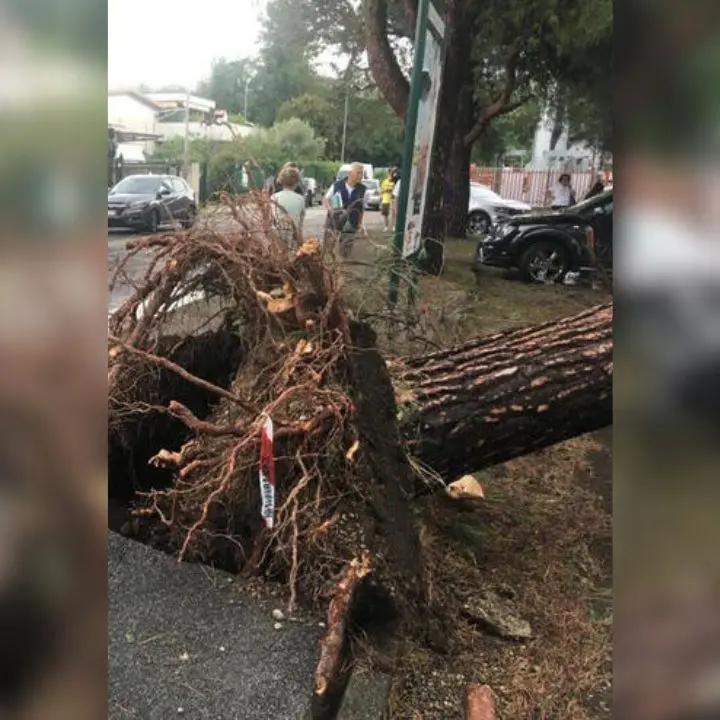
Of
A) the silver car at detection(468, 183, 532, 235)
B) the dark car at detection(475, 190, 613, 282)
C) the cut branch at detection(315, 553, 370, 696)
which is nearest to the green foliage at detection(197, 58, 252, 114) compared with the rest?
the silver car at detection(468, 183, 532, 235)

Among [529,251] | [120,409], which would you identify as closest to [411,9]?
[529,251]

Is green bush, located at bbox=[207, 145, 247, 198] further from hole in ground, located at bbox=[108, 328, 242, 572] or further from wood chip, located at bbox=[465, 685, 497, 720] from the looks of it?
wood chip, located at bbox=[465, 685, 497, 720]

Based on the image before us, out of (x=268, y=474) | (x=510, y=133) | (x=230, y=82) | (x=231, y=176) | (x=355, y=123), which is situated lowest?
(x=268, y=474)

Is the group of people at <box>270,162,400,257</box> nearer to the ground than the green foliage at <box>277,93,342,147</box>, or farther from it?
nearer to the ground

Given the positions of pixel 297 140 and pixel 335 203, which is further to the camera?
pixel 297 140

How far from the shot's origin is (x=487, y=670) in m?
2.85

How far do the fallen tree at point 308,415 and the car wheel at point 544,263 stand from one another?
7632 millimetres

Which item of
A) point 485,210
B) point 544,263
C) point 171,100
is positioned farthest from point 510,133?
point 171,100

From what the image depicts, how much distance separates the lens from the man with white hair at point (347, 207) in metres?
4.09

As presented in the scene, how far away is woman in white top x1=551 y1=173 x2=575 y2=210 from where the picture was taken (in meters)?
12.7

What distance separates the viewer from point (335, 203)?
7.46 metres

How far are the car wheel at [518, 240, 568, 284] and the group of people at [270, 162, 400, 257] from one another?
449 centimetres

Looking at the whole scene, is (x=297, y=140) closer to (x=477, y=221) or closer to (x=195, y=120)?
(x=477, y=221)

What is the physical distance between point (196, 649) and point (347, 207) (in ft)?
14.1
